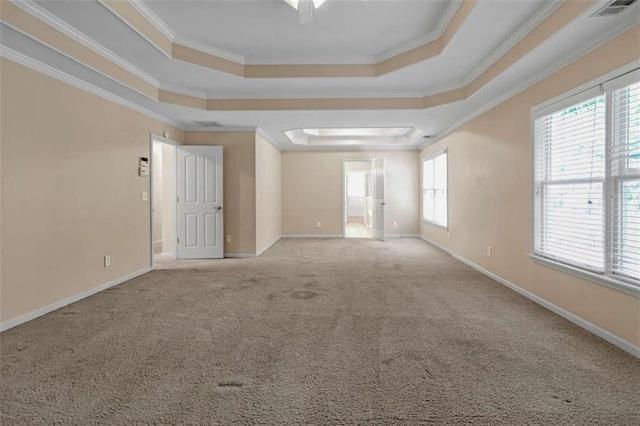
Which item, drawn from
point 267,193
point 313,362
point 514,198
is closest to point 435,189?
point 514,198

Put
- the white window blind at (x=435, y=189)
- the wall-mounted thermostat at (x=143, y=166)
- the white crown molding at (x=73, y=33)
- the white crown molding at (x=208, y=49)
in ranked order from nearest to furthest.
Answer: the white crown molding at (x=73, y=33) → the white crown molding at (x=208, y=49) → the wall-mounted thermostat at (x=143, y=166) → the white window blind at (x=435, y=189)

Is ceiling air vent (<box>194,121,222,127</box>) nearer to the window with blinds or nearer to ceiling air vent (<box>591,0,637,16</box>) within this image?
the window with blinds

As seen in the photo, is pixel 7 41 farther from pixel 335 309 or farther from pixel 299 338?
pixel 335 309

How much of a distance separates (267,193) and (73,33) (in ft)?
14.9

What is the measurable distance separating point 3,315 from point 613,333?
4871 millimetres

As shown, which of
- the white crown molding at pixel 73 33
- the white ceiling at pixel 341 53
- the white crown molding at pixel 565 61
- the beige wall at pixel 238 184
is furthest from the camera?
the beige wall at pixel 238 184

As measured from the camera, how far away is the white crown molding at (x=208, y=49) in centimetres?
345

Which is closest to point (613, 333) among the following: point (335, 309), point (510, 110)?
point (335, 309)

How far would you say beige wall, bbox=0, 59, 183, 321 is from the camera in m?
2.81

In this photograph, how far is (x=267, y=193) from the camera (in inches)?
281

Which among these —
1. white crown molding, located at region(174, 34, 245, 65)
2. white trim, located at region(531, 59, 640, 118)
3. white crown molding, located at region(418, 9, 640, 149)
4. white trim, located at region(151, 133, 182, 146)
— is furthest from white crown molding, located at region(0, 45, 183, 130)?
white trim, located at region(531, 59, 640, 118)

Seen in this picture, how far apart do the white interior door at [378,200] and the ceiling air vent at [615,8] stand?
5867 millimetres

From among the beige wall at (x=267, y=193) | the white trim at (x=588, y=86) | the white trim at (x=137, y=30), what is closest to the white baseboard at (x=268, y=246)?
the beige wall at (x=267, y=193)

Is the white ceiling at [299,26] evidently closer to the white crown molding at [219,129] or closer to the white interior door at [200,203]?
the white crown molding at [219,129]
